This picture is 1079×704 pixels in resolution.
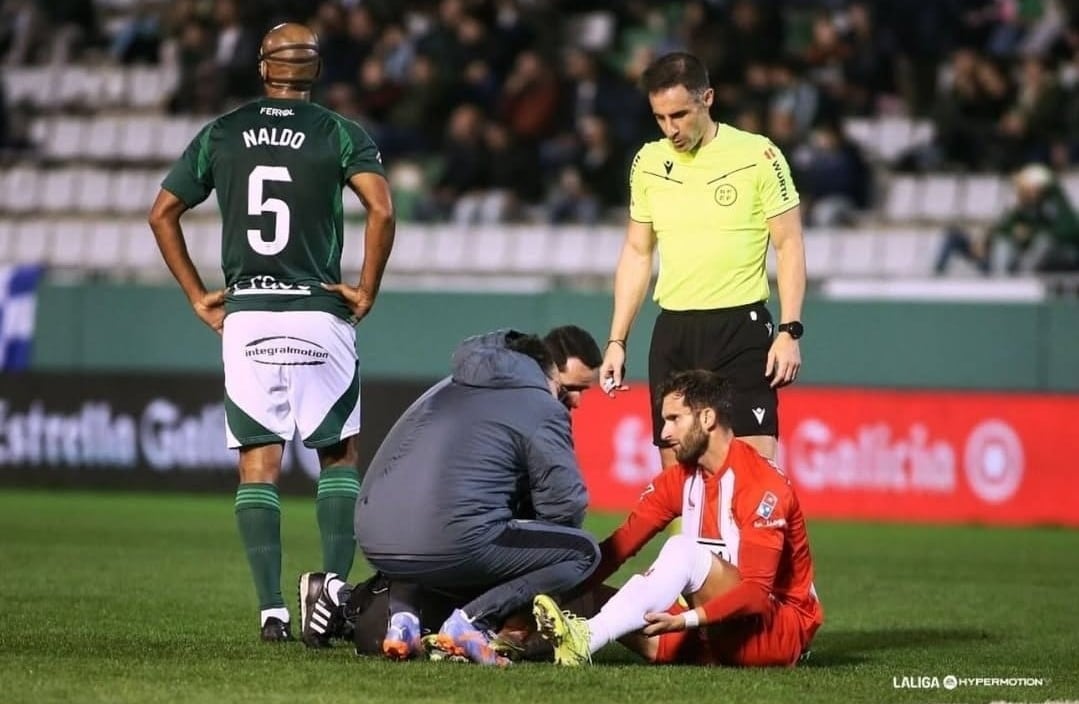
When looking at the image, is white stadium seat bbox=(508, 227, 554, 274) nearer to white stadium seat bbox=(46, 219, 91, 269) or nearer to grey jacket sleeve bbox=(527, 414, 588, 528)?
white stadium seat bbox=(46, 219, 91, 269)

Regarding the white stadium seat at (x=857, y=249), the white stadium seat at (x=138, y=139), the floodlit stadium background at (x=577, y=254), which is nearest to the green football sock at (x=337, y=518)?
the floodlit stadium background at (x=577, y=254)

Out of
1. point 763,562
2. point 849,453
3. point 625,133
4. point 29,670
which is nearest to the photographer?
point 29,670

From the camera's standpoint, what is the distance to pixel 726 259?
783 centimetres

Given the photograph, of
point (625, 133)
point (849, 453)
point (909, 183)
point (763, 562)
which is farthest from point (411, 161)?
point (763, 562)

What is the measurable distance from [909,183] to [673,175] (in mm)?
10255

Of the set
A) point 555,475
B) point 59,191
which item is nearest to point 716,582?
point 555,475

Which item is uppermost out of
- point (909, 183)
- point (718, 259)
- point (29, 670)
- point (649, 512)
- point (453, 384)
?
point (909, 183)

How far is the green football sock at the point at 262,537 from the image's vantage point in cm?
745

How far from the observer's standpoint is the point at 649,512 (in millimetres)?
7215

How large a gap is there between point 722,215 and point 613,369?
0.74 meters

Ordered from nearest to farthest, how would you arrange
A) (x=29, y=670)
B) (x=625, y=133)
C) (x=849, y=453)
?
(x=29, y=670)
(x=849, y=453)
(x=625, y=133)

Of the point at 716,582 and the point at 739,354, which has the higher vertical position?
the point at 739,354

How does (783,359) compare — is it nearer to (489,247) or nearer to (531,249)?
(531,249)

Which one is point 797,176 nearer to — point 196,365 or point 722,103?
point 722,103
